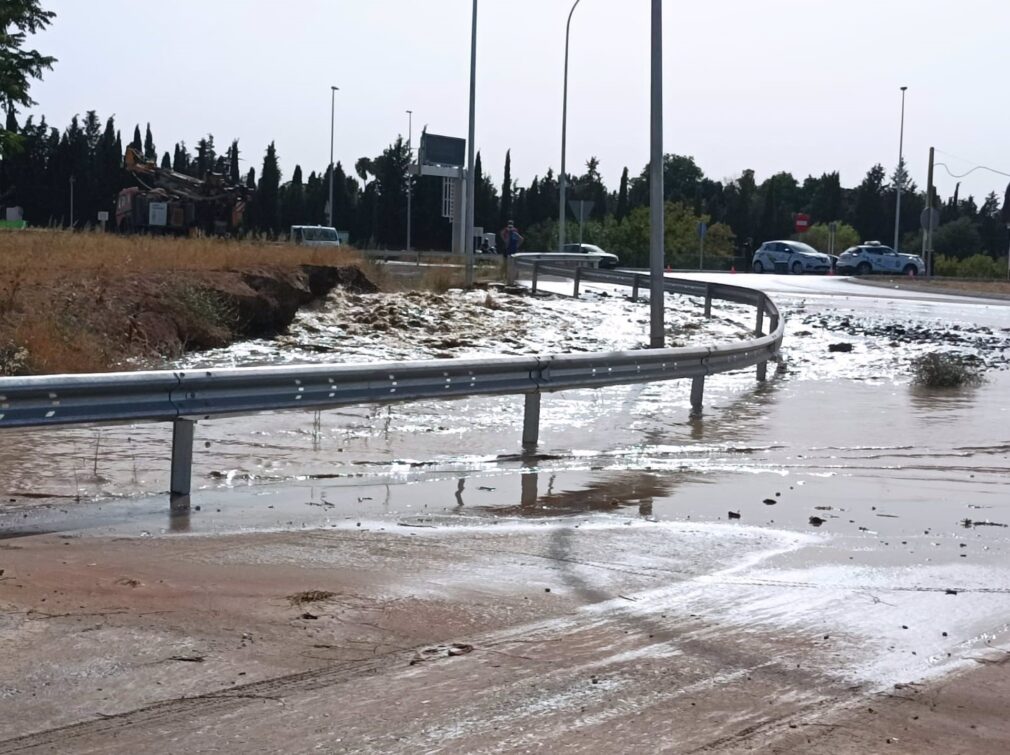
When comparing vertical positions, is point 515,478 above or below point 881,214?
below

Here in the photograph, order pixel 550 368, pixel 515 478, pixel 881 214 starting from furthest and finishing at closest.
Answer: pixel 881 214 < pixel 550 368 < pixel 515 478

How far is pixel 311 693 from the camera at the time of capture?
5.12 meters

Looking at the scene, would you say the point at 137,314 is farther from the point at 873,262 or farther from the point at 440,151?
the point at 873,262

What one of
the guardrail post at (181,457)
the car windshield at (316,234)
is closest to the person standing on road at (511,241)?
the car windshield at (316,234)

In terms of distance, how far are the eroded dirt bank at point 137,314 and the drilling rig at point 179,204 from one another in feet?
99.4

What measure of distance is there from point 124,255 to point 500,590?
17.4 metres

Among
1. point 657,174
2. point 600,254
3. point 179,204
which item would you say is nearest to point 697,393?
point 657,174

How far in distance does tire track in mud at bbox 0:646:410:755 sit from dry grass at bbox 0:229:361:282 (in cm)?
1316

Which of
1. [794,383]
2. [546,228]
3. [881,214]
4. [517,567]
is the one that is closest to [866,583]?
[517,567]

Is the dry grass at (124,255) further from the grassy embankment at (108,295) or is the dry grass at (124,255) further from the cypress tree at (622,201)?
the cypress tree at (622,201)

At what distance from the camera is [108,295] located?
1939 centimetres

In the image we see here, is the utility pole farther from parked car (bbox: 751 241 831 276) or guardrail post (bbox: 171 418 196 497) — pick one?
guardrail post (bbox: 171 418 196 497)

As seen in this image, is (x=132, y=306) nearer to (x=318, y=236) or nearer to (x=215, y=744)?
(x=215, y=744)

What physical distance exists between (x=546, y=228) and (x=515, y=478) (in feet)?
278
